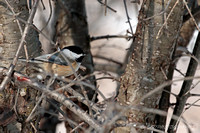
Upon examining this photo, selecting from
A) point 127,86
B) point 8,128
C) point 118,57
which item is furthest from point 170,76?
point 118,57

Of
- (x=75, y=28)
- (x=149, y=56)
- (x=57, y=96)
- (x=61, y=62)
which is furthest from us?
(x=75, y=28)

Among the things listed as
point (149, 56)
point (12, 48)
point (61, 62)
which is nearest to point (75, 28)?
point (61, 62)

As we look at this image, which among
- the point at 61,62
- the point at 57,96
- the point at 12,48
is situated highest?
the point at 12,48

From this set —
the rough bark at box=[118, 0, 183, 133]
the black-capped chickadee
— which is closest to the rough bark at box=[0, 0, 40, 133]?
the black-capped chickadee

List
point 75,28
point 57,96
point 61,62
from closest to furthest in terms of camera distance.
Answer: point 57,96 → point 61,62 → point 75,28

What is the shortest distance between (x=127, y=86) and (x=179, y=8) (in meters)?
0.72

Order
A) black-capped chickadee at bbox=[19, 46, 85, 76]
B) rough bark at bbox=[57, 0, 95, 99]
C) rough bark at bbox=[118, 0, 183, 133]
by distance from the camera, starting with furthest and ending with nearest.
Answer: rough bark at bbox=[57, 0, 95, 99], black-capped chickadee at bbox=[19, 46, 85, 76], rough bark at bbox=[118, 0, 183, 133]

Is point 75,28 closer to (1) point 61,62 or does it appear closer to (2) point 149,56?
(1) point 61,62

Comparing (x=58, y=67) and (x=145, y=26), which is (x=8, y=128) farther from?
(x=145, y=26)

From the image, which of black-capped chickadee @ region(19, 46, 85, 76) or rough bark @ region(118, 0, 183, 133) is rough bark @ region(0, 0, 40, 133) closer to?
black-capped chickadee @ region(19, 46, 85, 76)

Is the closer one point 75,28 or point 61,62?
point 61,62

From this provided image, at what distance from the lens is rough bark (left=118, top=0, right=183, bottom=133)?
217 cm

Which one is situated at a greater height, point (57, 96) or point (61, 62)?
point (57, 96)

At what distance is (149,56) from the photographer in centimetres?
222
